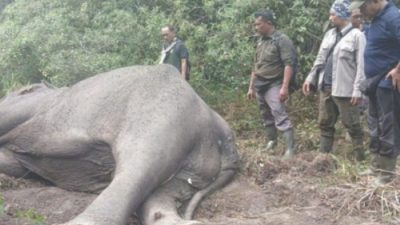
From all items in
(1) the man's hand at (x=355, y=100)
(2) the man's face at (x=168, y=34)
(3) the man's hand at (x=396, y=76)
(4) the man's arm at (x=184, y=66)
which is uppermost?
(3) the man's hand at (x=396, y=76)

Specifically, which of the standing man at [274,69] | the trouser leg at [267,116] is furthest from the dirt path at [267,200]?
the trouser leg at [267,116]

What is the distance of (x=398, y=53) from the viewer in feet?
15.4

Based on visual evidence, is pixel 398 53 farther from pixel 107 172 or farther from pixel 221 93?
pixel 221 93

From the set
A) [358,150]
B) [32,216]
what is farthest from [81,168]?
[358,150]

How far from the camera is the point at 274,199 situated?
4551mm

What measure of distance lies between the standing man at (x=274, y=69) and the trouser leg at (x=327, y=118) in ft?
1.06

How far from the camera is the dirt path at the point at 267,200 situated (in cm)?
413

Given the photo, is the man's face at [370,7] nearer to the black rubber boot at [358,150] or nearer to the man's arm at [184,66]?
the black rubber boot at [358,150]

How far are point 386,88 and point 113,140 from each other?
196cm

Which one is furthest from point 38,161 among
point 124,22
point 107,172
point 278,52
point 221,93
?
point 124,22

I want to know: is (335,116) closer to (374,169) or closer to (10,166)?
(374,169)

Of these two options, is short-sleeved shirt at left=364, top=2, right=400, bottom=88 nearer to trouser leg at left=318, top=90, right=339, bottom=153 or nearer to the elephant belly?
trouser leg at left=318, top=90, right=339, bottom=153

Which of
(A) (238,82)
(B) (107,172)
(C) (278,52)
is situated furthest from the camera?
(A) (238,82)

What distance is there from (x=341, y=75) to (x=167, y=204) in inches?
91.1
